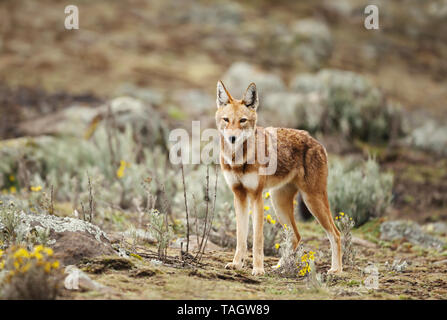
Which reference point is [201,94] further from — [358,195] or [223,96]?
[223,96]

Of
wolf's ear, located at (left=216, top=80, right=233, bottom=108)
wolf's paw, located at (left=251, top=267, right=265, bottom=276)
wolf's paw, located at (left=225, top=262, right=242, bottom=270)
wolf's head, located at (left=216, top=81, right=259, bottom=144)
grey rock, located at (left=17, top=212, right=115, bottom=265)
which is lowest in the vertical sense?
wolf's paw, located at (left=251, top=267, right=265, bottom=276)

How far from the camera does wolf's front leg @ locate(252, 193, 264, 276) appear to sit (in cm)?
516

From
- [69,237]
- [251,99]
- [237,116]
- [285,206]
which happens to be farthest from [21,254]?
[285,206]

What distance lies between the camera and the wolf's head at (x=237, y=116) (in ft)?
16.8

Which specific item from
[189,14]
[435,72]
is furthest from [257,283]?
[189,14]

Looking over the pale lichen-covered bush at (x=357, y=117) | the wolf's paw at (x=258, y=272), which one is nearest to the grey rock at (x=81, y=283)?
the wolf's paw at (x=258, y=272)

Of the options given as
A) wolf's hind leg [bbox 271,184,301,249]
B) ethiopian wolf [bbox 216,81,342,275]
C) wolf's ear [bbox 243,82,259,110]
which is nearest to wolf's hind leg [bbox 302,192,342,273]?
ethiopian wolf [bbox 216,81,342,275]

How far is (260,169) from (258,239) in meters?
0.79

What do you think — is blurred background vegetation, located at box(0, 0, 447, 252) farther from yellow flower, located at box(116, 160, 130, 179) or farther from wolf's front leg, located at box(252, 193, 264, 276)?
wolf's front leg, located at box(252, 193, 264, 276)

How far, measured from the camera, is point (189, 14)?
114ft

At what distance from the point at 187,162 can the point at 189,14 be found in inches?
1061

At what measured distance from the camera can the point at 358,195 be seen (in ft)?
27.5
